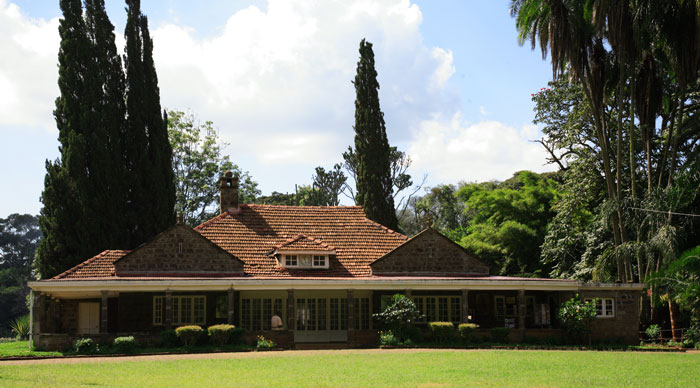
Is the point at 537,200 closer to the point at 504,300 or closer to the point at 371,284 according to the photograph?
the point at 504,300

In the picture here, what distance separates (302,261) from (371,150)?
1273 cm

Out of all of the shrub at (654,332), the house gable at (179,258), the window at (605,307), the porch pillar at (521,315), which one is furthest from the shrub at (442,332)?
the shrub at (654,332)

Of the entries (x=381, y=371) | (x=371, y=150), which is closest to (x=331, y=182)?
(x=371, y=150)

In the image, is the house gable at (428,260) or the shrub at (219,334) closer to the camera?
the shrub at (219,334)

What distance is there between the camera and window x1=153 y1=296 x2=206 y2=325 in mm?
25766

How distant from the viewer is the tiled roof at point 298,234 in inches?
1077

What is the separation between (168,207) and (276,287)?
12810 millimetres

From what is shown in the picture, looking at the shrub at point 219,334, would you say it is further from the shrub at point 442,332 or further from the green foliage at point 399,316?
the shrub at point 442,332

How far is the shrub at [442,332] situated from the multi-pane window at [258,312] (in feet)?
18.7

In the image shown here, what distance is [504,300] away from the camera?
28.4 metres

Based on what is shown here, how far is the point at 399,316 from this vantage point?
24344 mm

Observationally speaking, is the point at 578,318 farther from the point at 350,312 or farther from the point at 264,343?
the point at 264,343

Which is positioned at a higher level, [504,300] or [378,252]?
[378,252]

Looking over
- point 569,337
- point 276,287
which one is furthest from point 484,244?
point 276,287
